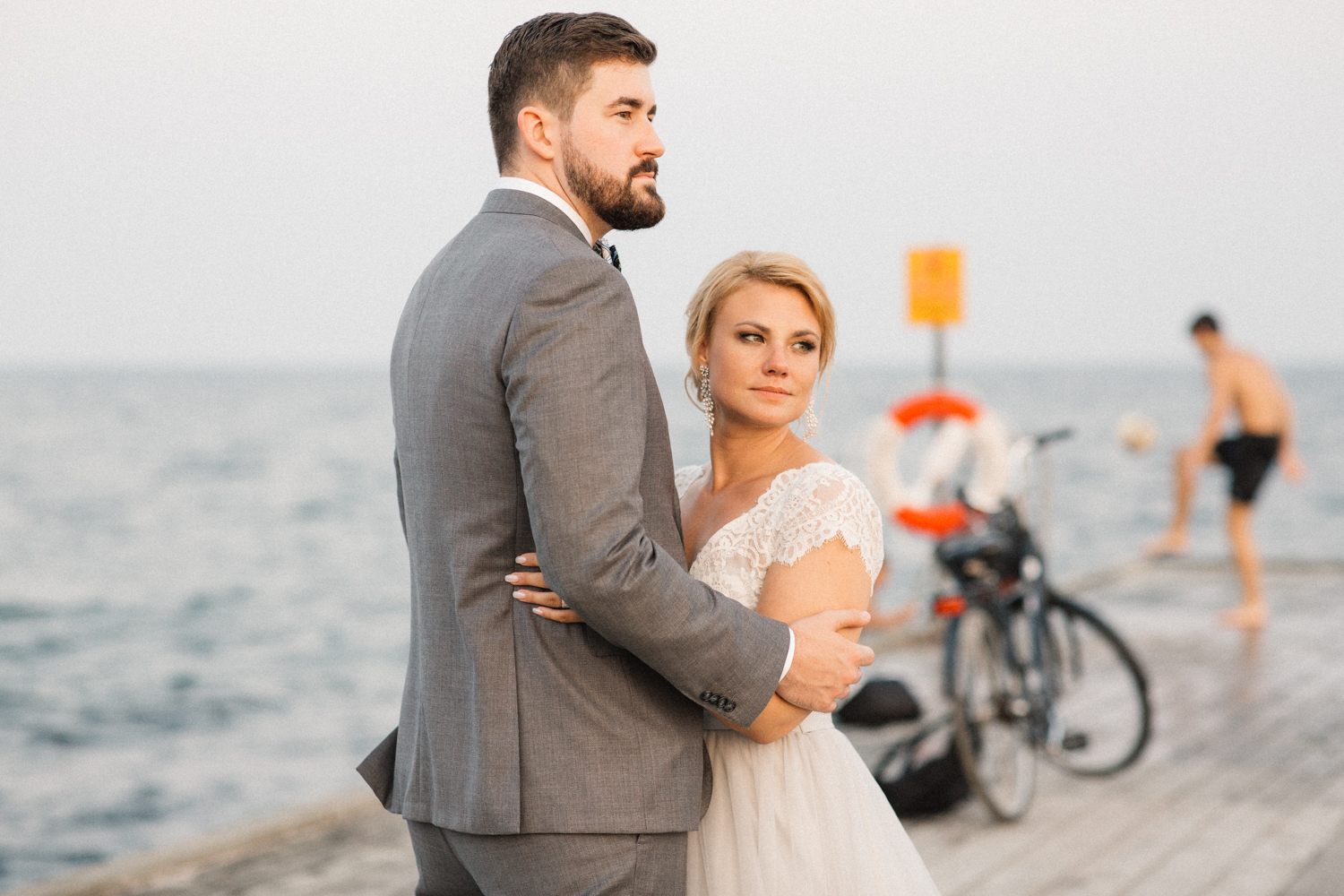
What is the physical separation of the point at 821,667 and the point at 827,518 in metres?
0.22

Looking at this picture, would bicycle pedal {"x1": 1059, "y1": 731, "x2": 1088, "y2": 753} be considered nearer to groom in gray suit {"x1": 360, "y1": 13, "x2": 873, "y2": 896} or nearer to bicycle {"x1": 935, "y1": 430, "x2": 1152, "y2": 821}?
bicycle {"x1": 935, "y1": 430, "x2": 1152, "y2": 821}

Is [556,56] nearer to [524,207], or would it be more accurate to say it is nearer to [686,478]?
[524,207]

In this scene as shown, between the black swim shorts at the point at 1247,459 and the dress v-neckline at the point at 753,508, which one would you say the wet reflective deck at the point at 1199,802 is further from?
the dress v-neckline at the point at 753,508

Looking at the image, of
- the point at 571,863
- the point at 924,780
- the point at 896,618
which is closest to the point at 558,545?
the point at 571,863

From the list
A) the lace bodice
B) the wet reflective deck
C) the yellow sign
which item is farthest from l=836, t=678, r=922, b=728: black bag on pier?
the lace bodice

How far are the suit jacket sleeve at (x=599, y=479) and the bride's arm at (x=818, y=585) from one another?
0.74 ft

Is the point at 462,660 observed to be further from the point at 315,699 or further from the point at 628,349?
the point at 315,699

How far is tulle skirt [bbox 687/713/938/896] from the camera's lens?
1608 mm

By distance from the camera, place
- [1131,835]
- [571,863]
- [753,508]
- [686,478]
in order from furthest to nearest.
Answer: [1131,835]
[686,478]
[753,508]
[571,863]

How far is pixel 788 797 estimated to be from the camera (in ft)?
5.36

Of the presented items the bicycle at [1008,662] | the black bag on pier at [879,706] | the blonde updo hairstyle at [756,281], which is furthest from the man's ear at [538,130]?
the black bag on pier at [879,706]

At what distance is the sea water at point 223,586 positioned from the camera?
684cm

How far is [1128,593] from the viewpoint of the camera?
24.2 ft

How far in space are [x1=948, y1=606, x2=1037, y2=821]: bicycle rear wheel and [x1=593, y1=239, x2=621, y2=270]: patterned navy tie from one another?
2.42m
